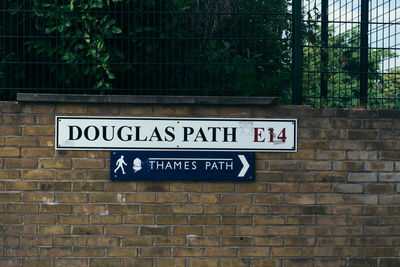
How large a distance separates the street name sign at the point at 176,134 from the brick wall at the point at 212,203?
0.07 m

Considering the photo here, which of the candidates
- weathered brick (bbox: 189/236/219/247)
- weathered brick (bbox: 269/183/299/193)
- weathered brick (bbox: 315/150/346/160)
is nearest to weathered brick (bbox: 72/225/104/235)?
weathered brick (bbox: 189/236/219/247)

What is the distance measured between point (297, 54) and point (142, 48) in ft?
4.87

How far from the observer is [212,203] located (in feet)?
15.3

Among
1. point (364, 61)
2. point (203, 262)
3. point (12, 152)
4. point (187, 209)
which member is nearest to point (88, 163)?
point (12, 152)

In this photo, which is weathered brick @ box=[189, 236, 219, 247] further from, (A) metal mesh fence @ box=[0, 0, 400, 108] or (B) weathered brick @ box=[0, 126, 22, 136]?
(B) weathered brick @ box=[0, 126, 22, 136]

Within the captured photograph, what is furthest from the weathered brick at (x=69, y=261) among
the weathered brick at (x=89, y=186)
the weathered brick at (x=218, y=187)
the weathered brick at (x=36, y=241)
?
the weathered brick at (x=218, y=187)

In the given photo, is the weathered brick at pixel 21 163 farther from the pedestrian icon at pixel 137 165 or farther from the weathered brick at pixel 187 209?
the weathered brick at pixel 187 209

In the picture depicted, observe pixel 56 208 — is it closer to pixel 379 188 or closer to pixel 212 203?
pixel 212 203

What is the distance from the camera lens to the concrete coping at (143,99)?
4566mm

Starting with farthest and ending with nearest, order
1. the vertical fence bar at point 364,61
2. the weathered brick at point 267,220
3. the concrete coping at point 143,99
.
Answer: the vertical fence bar at point 364,61, the weathered brick at point 267,220, the concrete coping at point 143,99

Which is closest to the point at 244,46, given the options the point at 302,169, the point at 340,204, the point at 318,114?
the point at 318,114

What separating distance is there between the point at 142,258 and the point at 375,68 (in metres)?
2.90

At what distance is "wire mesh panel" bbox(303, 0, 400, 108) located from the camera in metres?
4.95

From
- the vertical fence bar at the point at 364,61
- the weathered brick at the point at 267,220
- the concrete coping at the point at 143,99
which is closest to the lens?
the concrete coping at the point at 143,99
